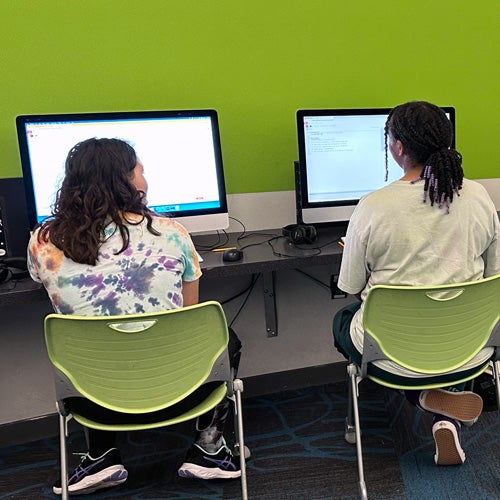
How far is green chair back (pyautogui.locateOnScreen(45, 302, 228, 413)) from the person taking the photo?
1059 millimetres

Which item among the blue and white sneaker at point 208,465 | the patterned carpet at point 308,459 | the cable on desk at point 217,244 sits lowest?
the patterned carpet at point 308,459

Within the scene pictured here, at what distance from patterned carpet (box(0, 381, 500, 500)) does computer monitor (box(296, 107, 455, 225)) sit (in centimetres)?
82

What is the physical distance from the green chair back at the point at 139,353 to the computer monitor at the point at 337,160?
87 centimetres

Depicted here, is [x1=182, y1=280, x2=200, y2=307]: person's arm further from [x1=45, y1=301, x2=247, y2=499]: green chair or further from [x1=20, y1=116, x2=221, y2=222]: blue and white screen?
[x1=20, y1=116, x2=221, y2=222]: blue and white screen

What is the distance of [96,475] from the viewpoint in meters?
1.51

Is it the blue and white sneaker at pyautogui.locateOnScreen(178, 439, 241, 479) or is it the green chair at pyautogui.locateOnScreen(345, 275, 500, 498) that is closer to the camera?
the green chair at pyautogui.locateOnScreen(345, 275, 500, 498)

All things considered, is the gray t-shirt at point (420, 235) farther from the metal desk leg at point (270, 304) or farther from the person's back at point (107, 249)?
the metal desk leg at point (270, 304)

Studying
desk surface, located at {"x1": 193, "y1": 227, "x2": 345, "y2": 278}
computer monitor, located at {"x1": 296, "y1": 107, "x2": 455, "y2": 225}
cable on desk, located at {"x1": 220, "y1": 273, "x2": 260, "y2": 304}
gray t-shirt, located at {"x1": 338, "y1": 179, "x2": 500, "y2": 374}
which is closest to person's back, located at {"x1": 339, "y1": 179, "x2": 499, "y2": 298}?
gray t-shirt, located at {"x1": 338, "y1": 179, "x2": 500, "y2": 374}

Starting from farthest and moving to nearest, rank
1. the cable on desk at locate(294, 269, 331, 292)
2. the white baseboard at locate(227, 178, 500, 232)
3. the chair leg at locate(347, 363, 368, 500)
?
the cable on desk at locate(294, 269, 331, 292) < the white baseboard at locate(227, 178, 500, 232) < the chair leg at locate(347, 363, 368, 500)

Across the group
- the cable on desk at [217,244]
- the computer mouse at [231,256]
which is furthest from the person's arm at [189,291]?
the cable on desk at [217,244]

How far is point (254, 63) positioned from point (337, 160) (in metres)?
0.52

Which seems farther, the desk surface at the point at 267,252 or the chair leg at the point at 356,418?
the desk surface at the point at 267,252

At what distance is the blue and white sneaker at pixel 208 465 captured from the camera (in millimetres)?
1546

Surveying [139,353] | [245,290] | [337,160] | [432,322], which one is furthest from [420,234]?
Answer: [245,290]
